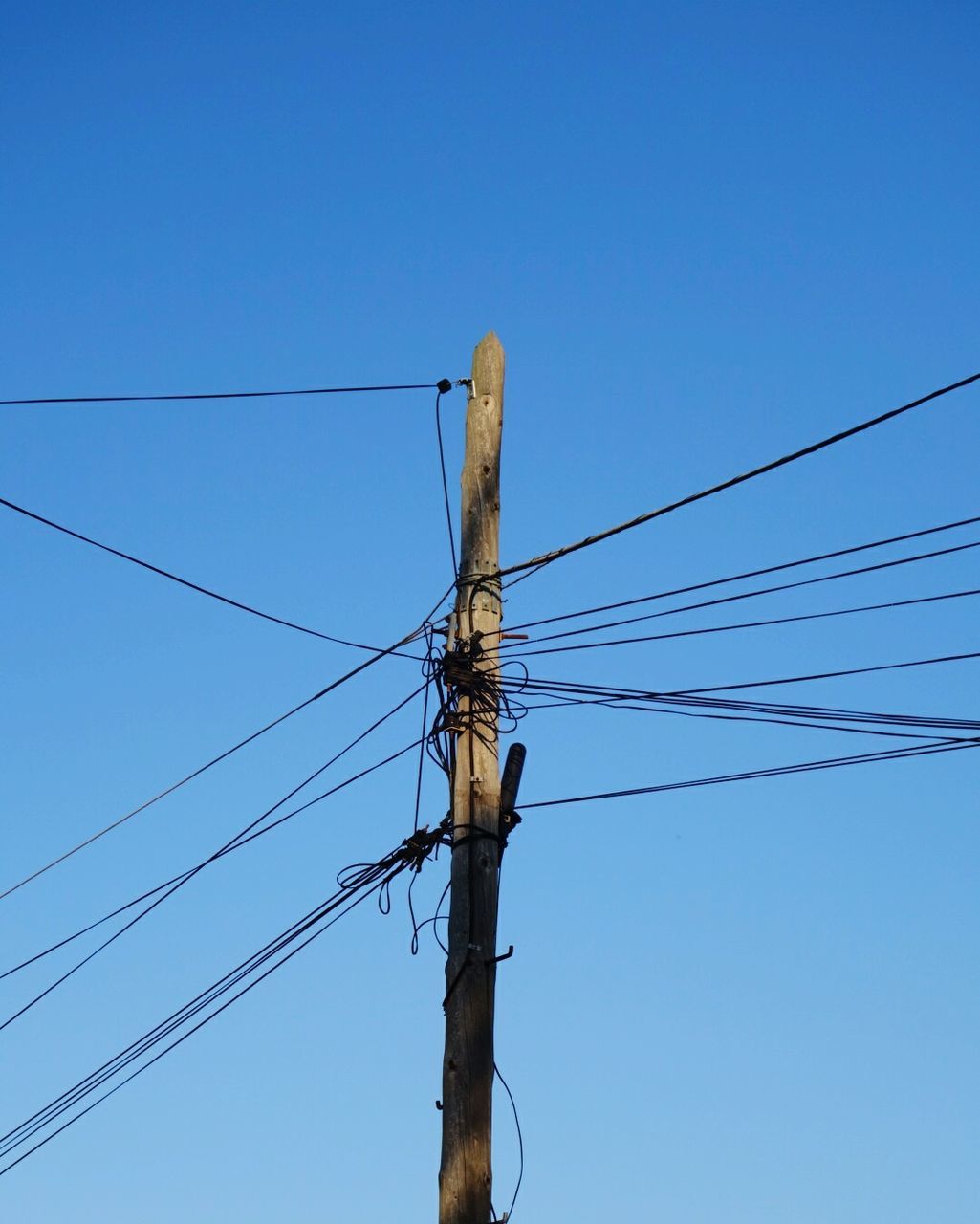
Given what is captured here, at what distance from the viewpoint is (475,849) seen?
24.8 ft

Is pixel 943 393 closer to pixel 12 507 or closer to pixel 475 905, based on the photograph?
pixel 475 905

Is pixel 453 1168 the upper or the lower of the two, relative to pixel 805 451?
lower

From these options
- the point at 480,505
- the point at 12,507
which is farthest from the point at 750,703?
the point at 12,507

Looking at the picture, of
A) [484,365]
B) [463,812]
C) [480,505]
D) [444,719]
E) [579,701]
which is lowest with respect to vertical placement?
[463,812]

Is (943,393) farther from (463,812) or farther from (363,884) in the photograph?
(363,884)

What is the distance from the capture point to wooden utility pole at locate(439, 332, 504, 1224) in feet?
22.3

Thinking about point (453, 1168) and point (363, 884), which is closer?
point (453, 1168)

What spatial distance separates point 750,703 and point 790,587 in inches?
30.5

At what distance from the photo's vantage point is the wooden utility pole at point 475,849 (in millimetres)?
6801

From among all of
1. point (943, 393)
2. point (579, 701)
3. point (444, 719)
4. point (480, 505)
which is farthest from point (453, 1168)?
point (943, 393)

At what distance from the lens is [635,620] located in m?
9.42

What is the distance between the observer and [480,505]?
8469mm

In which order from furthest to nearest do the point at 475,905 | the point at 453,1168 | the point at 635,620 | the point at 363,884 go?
the point at 635,620, the point at 363,884, the point at 475,905, the point at 453,1168

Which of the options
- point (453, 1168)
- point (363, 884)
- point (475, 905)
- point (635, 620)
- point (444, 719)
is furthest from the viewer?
point (635, 620)
